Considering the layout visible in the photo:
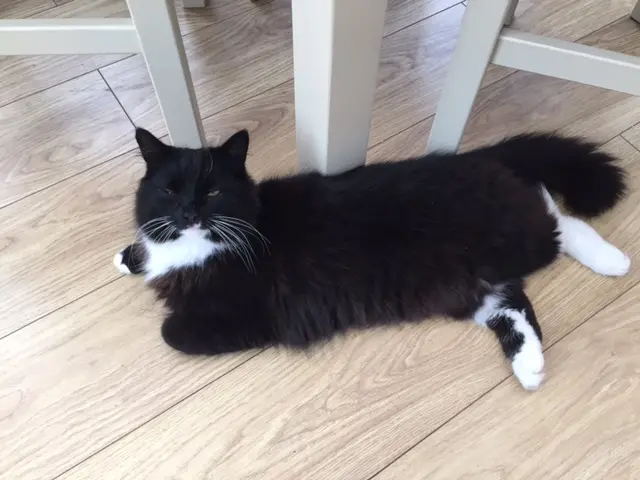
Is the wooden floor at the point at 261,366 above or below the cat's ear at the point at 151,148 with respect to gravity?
below

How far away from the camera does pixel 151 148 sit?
0.85 m

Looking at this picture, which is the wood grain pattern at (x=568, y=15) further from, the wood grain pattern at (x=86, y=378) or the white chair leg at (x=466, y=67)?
the wood grain pattern at (x=86, y=378)

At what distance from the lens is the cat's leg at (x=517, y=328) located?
934mm

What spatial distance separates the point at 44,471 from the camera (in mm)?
876

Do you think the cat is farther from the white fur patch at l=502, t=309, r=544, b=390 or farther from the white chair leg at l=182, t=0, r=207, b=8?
the white chair leg at l=182, t=0, r=207, b=8

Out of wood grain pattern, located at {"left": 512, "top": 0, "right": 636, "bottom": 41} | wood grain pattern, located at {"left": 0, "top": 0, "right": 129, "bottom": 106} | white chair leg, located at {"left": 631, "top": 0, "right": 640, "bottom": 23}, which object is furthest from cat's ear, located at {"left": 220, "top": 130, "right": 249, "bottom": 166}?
white chair leg, located at {"left": 631, "top": 0, "right": 640, "bottom": 23}

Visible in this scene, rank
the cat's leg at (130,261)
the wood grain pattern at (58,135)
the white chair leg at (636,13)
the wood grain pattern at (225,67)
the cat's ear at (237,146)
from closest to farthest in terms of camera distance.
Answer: the cat's ear at (237,146) < the cat's leg at (130,261) < the wood grain pattern at (58,135) < the wood grain pattern at (225,67) < the white chair leg at (636,13)

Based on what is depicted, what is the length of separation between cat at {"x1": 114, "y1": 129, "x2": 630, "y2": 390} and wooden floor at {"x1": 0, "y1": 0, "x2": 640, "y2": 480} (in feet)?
0.20

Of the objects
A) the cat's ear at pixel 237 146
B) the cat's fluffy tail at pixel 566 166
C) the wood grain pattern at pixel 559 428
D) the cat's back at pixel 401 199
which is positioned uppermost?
the cat's ear at pixel 237 146

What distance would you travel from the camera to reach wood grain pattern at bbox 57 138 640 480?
2.92 feet

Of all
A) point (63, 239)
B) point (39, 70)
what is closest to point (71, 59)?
point (39, 70)

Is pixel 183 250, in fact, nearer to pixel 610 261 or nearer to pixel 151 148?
pixel 151 148

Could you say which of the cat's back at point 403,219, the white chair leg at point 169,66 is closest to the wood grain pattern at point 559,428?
the cat's back at point 403,219

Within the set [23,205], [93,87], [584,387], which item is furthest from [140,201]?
[584,387]
